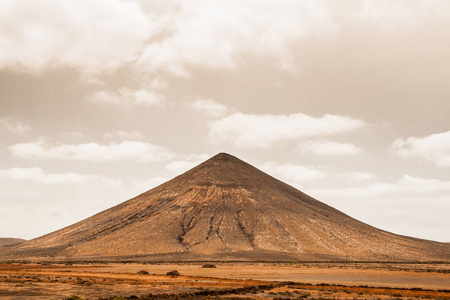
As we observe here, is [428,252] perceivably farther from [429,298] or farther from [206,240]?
[429,298]

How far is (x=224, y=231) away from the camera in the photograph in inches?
5694

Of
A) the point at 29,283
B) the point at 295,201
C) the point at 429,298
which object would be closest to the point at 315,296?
the point at 429,298

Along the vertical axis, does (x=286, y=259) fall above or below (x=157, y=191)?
below

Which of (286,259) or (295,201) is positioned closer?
(286,259)

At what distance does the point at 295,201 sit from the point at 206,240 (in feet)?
189

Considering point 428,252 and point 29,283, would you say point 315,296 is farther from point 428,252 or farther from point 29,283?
point 428,252

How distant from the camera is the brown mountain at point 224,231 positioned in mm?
128625

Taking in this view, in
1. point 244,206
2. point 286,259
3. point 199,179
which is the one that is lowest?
point 286,259

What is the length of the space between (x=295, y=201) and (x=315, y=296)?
481 ft

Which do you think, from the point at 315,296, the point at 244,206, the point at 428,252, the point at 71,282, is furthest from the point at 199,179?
the point at 315,296

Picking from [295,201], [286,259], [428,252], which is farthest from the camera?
[295,201]

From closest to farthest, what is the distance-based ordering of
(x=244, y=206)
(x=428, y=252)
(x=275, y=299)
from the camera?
(x=275, y=299)
(x=428, y=252)
(x=244, y=206)

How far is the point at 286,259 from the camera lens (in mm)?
117688

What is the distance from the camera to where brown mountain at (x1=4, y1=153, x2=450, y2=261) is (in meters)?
129
